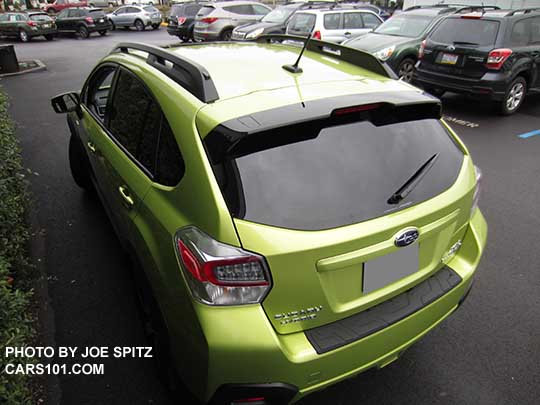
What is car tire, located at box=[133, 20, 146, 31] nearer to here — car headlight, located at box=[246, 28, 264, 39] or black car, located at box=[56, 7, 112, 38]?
black car, located at box=[56, 7, 112, 38]

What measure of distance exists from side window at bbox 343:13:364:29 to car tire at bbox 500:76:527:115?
5.25 meters

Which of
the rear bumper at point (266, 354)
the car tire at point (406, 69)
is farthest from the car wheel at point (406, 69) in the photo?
the rear bumper at point (266, 354)

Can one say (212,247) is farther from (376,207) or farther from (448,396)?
(448,396)

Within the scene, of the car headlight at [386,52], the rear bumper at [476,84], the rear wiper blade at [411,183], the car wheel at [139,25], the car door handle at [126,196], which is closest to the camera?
Answer: the rear wiper blade at [411,183]

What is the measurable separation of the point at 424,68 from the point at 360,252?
7178mm

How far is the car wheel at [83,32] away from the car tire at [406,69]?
20769 mm

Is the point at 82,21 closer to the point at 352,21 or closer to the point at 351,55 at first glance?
the point at 352,21

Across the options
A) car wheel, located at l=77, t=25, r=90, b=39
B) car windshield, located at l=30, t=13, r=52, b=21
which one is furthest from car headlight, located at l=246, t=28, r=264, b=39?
car windshield, located at l=30, t=13, r=52, b=21

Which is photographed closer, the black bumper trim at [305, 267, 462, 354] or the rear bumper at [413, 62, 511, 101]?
the black bumper trim at [305, 267, 462, 354]

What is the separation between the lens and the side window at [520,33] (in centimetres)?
711

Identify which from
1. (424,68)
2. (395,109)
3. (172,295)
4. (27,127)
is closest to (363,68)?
(395,109)

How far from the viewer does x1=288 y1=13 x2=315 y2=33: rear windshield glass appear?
438 inches

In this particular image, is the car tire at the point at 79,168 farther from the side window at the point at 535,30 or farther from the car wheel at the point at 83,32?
the car wheel at the point at 83,32

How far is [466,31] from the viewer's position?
7.38 meters
